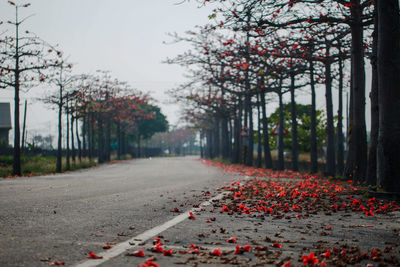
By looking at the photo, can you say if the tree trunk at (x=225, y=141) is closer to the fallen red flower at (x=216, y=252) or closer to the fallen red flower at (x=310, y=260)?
the fallen red flower at (x=216, y=252)

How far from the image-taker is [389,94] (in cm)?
904

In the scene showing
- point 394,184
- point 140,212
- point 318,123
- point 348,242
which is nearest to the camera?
point 348,242

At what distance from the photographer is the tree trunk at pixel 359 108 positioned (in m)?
13.3

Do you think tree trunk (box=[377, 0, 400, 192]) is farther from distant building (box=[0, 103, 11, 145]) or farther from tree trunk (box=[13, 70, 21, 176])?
distant building (box=[0, 103, 11, 145])

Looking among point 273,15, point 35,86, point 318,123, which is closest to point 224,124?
point 318,123

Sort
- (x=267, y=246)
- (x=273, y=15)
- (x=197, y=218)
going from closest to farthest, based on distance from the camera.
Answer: (x=267, y=246)
(x=197, y=218)
(x=273, y=15)

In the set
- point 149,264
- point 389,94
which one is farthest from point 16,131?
point 149,264

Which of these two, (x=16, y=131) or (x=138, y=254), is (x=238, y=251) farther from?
(x=16, y=131)

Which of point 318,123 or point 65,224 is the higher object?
point 318,123

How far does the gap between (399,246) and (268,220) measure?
7.50ft

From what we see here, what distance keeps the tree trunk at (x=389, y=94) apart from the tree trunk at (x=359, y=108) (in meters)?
4.10

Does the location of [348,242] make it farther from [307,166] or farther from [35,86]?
[307,166]

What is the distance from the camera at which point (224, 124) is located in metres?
47.5

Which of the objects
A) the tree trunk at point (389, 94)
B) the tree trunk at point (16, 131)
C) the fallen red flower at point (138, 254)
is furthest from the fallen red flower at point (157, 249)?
the tree trunk at point (16, 131)
